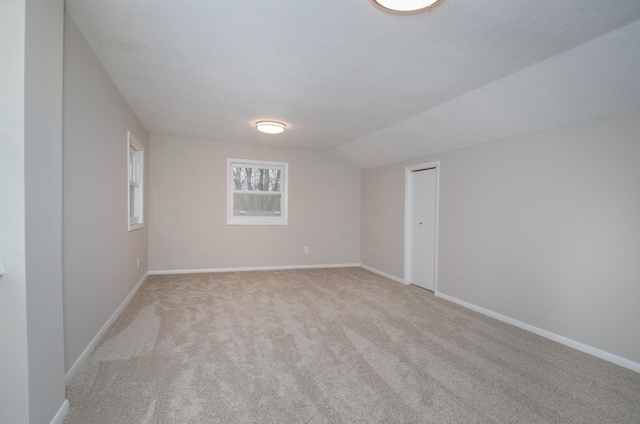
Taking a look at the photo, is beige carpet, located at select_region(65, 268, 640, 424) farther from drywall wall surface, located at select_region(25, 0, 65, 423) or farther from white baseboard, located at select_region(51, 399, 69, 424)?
drywall wall surface, located at select_region(25, 0, 65, 423)

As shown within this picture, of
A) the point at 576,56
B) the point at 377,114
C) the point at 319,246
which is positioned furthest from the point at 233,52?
the point at 319,246

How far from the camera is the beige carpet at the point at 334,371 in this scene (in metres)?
1.90

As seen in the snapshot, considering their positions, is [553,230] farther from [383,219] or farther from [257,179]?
[257,179]

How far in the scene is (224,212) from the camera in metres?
5.81

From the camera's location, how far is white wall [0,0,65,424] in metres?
1.36

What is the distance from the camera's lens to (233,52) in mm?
2475

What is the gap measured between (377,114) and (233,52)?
79.9 inches

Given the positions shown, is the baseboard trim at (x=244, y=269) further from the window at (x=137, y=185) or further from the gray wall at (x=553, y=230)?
the gray wall at (x=553, y=230)

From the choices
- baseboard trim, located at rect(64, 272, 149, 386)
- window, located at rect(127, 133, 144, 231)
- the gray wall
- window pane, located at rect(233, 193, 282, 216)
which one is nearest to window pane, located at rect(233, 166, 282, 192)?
window pane, located at rect(233, 193, 282, 216)

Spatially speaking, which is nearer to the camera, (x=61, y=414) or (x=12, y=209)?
(x=12, y=209)

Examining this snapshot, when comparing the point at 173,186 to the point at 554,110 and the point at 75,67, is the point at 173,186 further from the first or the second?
the point at 554,110

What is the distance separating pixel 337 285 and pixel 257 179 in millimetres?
2493

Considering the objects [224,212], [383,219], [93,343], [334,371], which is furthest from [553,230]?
[224,212]

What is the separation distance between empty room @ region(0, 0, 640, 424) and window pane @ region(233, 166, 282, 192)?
1.13 metres
